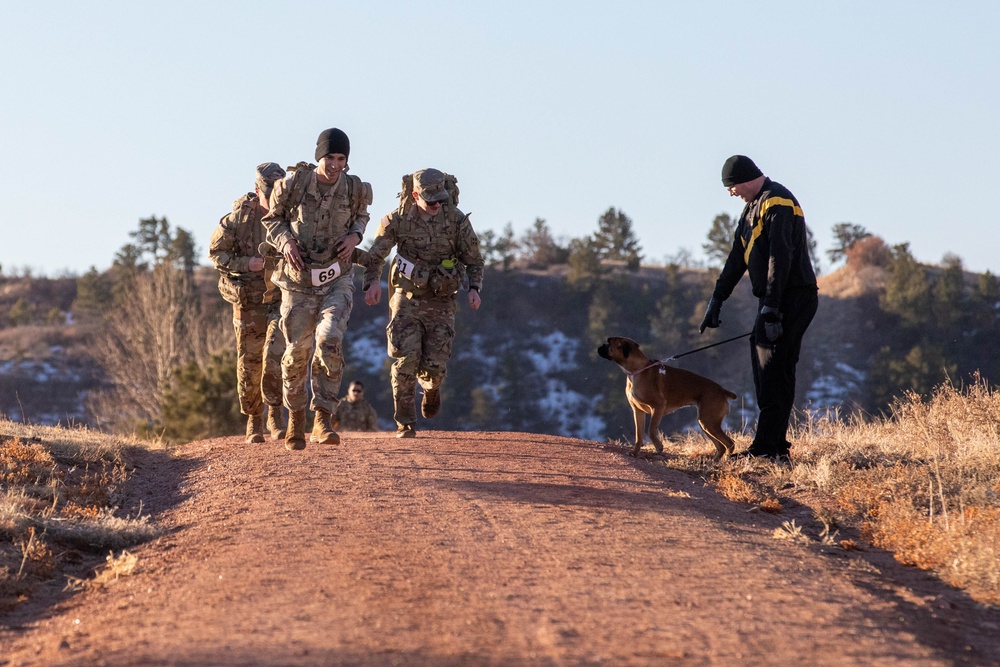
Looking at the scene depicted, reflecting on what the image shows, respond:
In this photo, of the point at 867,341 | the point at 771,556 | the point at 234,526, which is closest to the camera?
the point at 771,556

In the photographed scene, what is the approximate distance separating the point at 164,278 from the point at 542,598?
39426mm

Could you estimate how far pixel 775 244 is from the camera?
931 centimetres

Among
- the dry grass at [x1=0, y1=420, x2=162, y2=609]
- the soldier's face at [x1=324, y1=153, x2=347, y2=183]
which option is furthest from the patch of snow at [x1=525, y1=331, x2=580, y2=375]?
the soldier's face at [x1=324, y1=153, x2=347, y2=183]

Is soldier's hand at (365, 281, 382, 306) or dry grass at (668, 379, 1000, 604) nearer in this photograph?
dry grass at (668, 379, 1000, 604)

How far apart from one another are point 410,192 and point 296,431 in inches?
97.4

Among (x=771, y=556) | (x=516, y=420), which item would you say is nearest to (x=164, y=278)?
(x=516, y=420)

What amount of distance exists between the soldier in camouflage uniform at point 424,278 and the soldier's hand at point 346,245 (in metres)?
0.63

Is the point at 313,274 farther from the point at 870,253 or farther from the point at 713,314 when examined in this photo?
the point at 870,253

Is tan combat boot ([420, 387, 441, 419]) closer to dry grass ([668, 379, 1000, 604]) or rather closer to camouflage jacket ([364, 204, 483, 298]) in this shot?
camouflage jacket ([364, 204, 483, 298])

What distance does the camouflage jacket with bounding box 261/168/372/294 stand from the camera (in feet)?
31.9

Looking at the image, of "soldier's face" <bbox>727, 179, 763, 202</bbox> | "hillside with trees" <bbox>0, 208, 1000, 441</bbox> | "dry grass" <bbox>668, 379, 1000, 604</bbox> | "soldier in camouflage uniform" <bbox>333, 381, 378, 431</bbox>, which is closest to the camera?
"dry grass" <bbox>668, 379, 1000, 604</bbox>

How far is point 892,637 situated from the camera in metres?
4.75

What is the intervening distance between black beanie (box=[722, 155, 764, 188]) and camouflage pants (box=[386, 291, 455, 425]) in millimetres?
2931

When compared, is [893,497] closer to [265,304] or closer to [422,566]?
[422,566]
